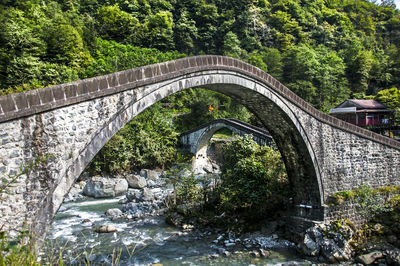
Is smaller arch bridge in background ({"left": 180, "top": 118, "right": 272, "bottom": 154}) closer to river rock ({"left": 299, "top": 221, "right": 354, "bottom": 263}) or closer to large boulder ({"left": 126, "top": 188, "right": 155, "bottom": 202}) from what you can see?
large boulder ({"left": 126, "top": 188, "right": 155, "bottom": 202})

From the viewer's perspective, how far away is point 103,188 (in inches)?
696

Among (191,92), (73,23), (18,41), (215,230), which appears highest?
(73,23)

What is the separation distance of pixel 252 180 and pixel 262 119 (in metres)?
2.30

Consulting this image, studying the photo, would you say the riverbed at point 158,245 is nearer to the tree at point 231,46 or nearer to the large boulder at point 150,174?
the large boulder at point 150,174

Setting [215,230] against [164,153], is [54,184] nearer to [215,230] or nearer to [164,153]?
[215,230]

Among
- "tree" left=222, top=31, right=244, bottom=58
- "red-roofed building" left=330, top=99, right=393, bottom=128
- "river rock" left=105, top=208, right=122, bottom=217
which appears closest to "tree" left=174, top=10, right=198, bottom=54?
"tree" left=222, top=31, right=244, bottom=58

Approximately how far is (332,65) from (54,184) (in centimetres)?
4555

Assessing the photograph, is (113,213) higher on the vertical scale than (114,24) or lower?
lower

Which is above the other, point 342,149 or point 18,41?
point 18,41

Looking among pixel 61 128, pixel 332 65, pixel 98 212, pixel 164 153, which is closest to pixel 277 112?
pixel 61 128

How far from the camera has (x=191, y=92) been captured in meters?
35.4

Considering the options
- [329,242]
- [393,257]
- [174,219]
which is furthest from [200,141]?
[393,257]

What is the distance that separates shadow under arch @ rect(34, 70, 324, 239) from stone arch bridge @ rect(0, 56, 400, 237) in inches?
0.7

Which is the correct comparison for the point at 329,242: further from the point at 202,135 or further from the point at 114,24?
the point at 114,24
